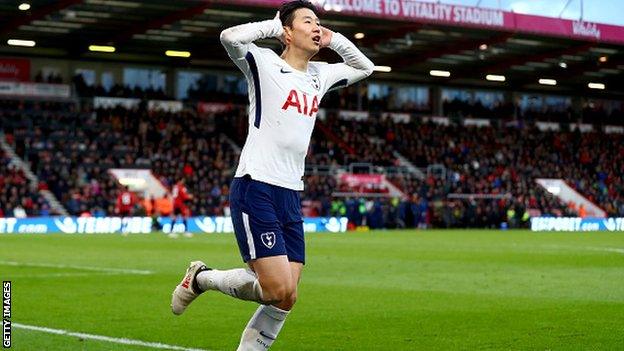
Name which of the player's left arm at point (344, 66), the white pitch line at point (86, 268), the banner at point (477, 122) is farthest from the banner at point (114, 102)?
the player's left arm at point (344, 66)

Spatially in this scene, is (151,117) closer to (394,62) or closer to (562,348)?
(394,62)

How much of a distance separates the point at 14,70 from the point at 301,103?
153 ft

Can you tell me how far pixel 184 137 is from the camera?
53031 millimetres

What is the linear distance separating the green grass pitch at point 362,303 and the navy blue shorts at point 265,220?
199 cm

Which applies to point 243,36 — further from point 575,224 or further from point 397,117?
point 397,117

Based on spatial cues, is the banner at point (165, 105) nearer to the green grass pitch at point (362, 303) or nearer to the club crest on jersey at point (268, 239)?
the green grass pitch at point (362, 303)

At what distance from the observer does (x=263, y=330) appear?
755 cm

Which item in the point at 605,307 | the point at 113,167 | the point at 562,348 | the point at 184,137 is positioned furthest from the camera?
the point at 184,137

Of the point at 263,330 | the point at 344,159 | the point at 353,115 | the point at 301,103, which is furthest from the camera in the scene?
the point at 353,115

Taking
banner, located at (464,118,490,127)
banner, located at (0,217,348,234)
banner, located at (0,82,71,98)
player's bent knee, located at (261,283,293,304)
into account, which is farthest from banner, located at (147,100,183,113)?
player's bent knee, located at (261,283,293,304)

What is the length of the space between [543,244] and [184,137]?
81.3 feet

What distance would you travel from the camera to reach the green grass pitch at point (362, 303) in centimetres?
999

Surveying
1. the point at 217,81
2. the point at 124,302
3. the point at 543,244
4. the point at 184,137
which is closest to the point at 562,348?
the point at 124,302

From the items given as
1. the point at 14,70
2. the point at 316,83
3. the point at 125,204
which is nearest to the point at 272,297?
the point at 316,83
